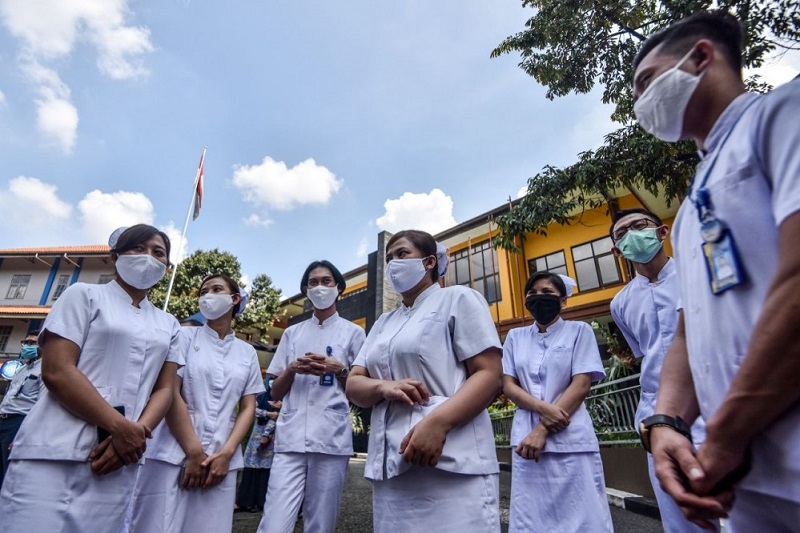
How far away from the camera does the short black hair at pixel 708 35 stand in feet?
3.87

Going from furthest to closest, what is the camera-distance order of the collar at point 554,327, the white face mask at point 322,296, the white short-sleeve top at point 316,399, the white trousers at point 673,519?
the white face mask at point 322,296, the collar at point 554,327, the white short-sleeve top at point 316,399, the white trousers at point 673,519

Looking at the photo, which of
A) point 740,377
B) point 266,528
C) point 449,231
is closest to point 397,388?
point 740,377

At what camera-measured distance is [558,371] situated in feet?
9.71

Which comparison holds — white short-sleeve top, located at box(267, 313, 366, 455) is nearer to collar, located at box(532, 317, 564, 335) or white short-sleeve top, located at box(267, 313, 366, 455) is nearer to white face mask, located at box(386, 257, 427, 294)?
white face mask, located at box(386, 257, 427, 294)

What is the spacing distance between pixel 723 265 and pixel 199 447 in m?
2.74

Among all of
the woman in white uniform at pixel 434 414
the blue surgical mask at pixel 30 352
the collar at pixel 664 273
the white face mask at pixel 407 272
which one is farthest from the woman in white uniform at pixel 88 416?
the blue surgical mask at pixel 30 352

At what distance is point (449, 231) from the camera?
17250 mm

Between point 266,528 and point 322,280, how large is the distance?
1745 mm

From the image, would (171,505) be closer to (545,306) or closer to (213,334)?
(213,334)

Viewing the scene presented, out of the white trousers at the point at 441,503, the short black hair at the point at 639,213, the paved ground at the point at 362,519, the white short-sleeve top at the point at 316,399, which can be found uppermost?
the short black hair at the point at 639,213

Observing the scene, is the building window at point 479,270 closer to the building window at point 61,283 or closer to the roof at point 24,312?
the roof at point 24,312

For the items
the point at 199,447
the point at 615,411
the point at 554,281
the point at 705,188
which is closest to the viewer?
the point at 705,188

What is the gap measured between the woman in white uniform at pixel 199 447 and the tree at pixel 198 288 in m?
13.9

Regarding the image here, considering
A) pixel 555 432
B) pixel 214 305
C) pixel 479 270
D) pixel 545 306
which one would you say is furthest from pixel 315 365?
pixel 479 270
